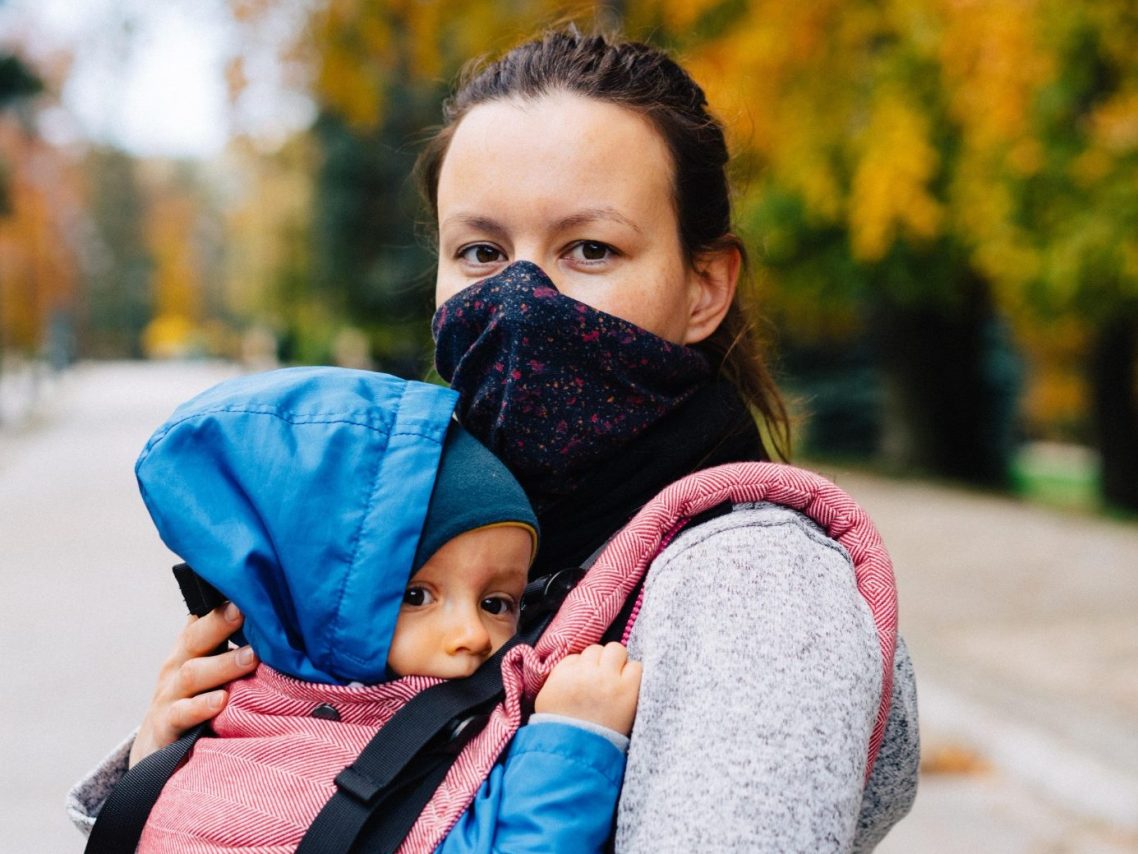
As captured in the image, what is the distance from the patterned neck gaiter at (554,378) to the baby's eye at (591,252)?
0.17ft

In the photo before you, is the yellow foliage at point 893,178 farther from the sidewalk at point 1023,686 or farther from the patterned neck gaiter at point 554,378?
the patterned neck gaiter at point 554,378

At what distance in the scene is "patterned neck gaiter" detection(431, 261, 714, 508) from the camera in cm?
170

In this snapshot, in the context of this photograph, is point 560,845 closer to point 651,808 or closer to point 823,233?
point 651,808

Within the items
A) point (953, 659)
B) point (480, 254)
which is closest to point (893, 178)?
point (953, 659)

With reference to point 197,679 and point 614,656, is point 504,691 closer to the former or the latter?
point 614,656

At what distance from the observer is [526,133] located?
1698 millimetres

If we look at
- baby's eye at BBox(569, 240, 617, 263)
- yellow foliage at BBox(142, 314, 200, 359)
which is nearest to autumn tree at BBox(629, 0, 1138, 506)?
baby's eye at BBox(569, 240, 617, 263)

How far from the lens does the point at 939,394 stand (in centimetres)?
2011

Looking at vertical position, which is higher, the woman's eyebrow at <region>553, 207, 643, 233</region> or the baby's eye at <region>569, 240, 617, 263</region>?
the woman's eyebrow at <region>553, 207, 643, 233</region>

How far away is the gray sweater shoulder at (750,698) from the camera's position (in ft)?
4.04

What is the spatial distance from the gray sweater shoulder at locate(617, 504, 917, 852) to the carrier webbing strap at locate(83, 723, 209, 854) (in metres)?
0.62

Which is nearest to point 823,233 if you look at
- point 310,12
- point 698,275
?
point 310,12

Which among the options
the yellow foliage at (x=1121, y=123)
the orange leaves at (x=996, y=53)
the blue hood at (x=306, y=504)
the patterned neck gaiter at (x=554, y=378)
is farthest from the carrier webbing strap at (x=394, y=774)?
the yellow foliage at (x=1121, y=123)

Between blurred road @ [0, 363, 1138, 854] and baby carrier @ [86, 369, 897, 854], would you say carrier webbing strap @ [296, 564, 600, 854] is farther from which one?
blurred road @ [0, 363, 1138, 854]
